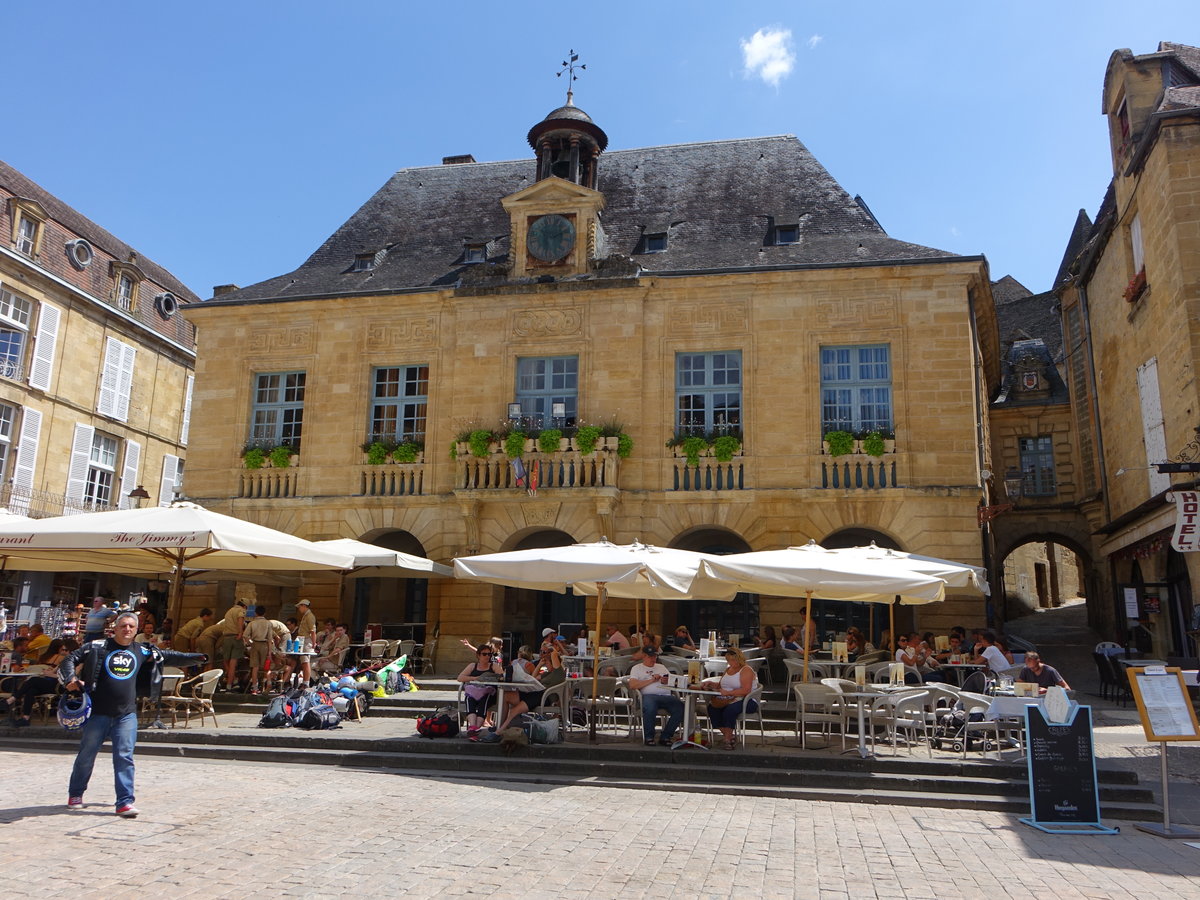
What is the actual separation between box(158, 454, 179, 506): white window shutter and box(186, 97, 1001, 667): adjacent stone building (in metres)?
11.2

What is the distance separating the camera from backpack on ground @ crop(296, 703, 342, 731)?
10.7 meters

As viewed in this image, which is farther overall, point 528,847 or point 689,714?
point 689,714

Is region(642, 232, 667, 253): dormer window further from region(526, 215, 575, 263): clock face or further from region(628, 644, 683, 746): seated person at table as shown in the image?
region(628, 644, 683, 746): seated person at table

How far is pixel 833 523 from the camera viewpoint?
16.0 metres

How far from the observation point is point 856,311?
1673 cm

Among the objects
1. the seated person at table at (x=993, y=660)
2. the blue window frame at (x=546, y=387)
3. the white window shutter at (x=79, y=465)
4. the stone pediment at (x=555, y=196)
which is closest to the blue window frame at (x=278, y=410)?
the blue window frame at (x=546, y=387)

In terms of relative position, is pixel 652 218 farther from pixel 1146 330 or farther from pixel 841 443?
pixel 1146 330

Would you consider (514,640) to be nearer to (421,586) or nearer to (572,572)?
(421,586)

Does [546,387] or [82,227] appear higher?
[82,227]

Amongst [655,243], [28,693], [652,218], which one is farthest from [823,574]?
[652,218]

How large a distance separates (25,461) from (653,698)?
20.5 m

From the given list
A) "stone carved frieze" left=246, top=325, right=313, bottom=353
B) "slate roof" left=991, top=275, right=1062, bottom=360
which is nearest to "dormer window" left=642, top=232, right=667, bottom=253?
"stone carved frieze" left=246, top=325, right=313, bottom=353

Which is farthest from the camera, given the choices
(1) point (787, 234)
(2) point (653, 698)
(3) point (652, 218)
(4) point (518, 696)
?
(3) point (652, 218)

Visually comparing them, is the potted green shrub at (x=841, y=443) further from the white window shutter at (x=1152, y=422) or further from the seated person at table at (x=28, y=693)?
the seated person at table at (x=28, y=693)
